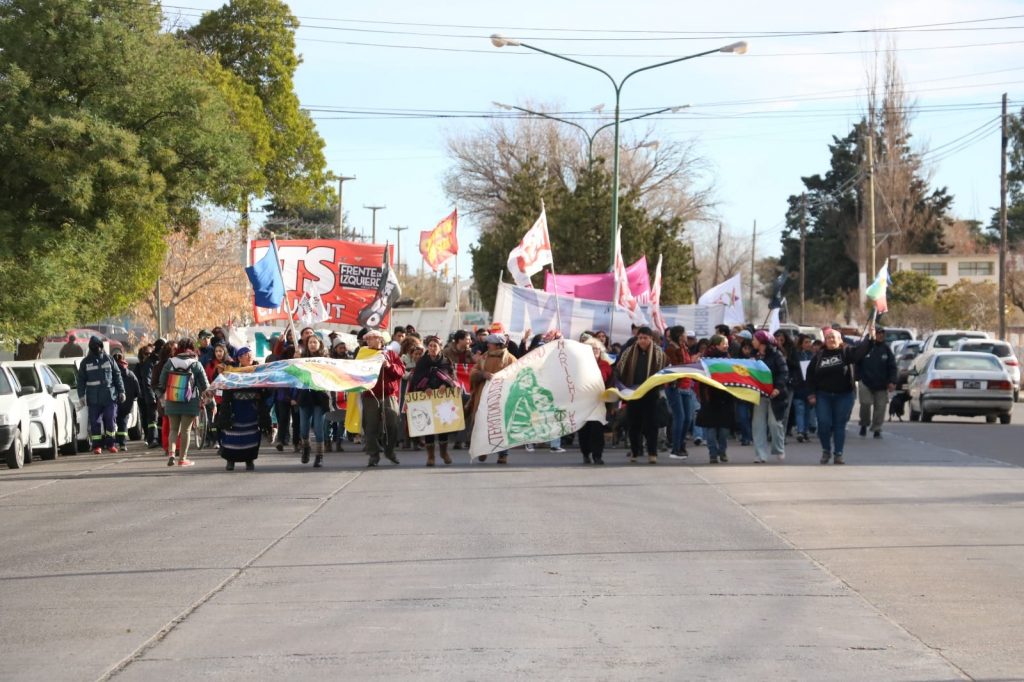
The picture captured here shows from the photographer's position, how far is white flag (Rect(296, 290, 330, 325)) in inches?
1180

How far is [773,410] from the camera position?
19391 mm

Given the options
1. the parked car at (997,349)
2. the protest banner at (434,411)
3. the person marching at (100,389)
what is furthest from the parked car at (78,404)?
the parked car at (997,349)

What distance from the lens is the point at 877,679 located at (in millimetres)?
7012

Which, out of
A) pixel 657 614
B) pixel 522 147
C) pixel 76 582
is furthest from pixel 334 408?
pixel 522 147

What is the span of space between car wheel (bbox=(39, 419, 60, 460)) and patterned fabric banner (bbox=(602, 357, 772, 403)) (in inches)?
328

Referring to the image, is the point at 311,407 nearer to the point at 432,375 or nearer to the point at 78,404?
the point at 432,375

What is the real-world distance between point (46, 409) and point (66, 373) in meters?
3.37

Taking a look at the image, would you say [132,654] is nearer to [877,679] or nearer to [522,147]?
[877,679]

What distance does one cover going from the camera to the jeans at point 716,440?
1944 centimetres

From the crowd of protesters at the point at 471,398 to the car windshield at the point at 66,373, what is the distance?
215cm

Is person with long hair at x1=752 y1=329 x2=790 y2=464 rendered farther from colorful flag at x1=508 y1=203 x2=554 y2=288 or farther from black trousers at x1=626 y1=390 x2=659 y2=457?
colorful flag at x1=508 y1=203 x2=554 y2=288

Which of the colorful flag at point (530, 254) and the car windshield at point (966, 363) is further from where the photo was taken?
the colorful flag at point (530, 254)

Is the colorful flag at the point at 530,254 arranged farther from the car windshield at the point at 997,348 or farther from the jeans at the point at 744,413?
the car windshield at the point at 997,348

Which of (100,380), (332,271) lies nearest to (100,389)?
(100,380)
